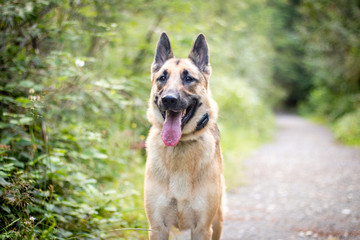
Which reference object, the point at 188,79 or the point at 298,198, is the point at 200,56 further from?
the point at 298,198

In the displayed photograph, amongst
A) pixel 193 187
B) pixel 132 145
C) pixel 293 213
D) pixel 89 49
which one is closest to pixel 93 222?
pixel 193 187

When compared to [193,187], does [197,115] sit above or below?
above

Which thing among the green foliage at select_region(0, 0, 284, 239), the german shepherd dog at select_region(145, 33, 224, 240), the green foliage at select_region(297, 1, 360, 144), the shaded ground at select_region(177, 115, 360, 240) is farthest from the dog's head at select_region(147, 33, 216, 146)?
the green foliage at select_region(297, 1, 360, 144)

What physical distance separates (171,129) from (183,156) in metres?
0.30

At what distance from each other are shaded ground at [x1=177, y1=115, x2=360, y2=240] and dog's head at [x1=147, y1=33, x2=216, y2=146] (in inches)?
77.1

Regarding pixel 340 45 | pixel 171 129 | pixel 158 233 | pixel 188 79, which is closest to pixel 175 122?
pixel 171 129

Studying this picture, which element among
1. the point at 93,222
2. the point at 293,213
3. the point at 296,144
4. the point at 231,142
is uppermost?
the point at 93,222

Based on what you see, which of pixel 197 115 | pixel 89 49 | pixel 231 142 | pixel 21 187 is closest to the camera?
pixel 21 187

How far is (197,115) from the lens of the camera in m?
2.72

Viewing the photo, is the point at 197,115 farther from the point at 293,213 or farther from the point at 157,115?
the point at 293,213

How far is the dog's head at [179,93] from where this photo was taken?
99.7 inches

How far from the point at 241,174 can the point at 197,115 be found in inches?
169

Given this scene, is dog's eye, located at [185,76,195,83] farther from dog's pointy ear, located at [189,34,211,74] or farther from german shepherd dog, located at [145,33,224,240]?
dog's pointy ear, located at [189,34,211,74]

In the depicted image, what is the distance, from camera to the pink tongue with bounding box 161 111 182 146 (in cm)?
252
